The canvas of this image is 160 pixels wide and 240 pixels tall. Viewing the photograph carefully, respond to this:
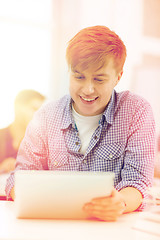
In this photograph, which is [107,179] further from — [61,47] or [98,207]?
[61,47]

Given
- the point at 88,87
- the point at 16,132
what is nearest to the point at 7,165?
the point at 16,132

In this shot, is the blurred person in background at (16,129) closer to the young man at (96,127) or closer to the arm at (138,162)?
the young man at (96,127)

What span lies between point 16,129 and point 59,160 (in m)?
1.43

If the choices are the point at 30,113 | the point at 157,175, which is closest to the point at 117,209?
the point at 157,175

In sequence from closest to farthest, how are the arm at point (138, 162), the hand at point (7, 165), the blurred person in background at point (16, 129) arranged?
the arm at point (138, 162), the hand at point (7, 165), the blurred person in background at point (16, 129)

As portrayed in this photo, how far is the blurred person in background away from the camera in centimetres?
257

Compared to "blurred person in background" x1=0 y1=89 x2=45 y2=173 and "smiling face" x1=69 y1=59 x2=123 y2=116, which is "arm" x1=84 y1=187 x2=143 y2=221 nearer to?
"smiling face" x1=69 y1=59 x2=123 y2=116

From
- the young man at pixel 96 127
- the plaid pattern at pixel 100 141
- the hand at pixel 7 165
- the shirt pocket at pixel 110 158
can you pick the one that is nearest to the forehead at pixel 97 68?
the young man at pixel 96 127

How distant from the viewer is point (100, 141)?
1.28 meters

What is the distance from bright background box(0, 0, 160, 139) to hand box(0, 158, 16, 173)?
695mm

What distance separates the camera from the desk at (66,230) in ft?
2.55

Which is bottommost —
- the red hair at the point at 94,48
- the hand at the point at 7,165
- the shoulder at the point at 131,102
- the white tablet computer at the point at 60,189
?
the hand at the point at 7,165

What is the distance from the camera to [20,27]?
10.5 feet

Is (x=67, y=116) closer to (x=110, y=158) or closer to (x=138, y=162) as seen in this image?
(x=110, y=158)
